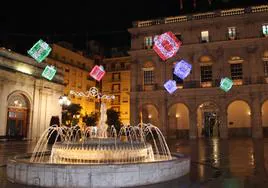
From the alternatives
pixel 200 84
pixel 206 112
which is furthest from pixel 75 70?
pixel 206 112

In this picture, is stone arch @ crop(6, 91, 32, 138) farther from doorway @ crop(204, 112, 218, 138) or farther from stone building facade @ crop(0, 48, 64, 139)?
doorway @ crop(204, 112, 218, 138)

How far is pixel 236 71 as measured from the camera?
35875 mm

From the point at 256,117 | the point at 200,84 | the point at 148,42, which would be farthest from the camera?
the point at 148,42

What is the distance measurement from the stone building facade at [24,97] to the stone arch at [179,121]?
1480 cm

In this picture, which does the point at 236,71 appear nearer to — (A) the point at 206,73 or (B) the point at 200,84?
(A) the point at 206,73

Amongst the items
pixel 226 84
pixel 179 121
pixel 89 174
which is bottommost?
pixel 89 174

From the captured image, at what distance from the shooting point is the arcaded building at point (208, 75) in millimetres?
34812

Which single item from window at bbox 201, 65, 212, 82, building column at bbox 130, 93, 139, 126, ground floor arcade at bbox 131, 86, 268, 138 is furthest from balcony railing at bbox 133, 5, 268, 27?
building column at bbox 130, 93, 139, 126

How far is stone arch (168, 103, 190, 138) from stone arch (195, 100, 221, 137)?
67.9 inches

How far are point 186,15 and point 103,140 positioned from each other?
30.8 metres

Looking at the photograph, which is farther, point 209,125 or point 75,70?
point 75,70

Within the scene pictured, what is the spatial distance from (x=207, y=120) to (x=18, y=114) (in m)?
23.8

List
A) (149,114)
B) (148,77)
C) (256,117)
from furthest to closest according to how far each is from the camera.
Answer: (149,114) < (148,77) < (256,117)

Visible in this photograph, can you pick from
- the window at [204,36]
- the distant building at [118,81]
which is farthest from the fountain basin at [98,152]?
the distant building at [118,81]
